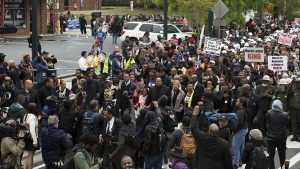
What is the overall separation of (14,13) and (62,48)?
907cm

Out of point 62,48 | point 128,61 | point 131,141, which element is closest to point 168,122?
point 131,141

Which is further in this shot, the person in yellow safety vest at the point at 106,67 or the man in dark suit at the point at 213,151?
the person in yellow safety vest at the point at 106,67

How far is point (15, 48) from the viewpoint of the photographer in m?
36.9

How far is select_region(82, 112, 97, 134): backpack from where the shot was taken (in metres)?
12.5

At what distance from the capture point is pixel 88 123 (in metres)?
12.6

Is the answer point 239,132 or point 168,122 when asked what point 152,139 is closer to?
point 168,122

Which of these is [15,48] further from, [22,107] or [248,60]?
[22,107]

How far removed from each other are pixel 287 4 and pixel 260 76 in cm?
3412

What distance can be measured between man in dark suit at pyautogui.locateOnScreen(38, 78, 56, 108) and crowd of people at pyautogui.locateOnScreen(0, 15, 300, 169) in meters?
0.02

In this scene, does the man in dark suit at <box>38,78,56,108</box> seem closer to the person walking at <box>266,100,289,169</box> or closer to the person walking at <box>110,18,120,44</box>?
the person walking at <box>266,100,289,169</box>

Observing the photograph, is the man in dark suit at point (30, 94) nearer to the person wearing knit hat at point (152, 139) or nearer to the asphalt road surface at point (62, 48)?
the person wearing knit hat at point (152, 139)

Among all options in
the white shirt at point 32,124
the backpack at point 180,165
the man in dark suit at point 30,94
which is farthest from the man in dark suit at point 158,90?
the backpack at point 180,165

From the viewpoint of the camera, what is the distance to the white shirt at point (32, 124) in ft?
40.8

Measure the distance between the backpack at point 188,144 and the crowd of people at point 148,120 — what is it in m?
0.02
